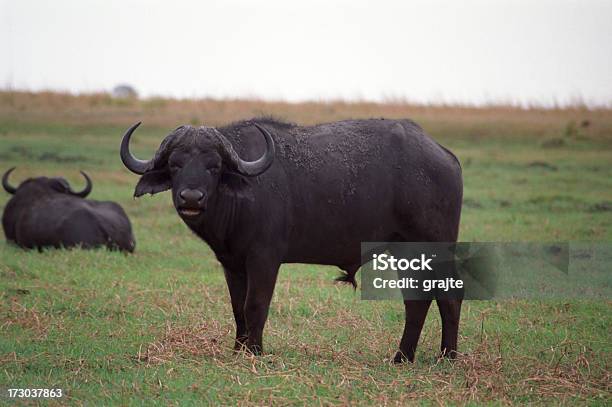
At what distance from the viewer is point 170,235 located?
44.9 feet

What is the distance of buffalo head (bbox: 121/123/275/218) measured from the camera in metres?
6.48

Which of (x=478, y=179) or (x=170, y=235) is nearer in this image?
(x=170, y=235)

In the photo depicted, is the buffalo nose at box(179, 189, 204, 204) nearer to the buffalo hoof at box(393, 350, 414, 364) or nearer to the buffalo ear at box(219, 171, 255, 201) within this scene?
the buffalo ear at box(219, 171, 255, 201)

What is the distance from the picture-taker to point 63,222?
12.0 metres

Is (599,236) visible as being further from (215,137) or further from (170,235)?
(215,137)

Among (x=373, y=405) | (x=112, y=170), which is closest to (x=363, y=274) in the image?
(x=373, y=405)

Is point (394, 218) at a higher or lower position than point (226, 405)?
higher

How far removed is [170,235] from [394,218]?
6.97 metres

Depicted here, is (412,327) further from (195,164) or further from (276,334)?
(195,164)

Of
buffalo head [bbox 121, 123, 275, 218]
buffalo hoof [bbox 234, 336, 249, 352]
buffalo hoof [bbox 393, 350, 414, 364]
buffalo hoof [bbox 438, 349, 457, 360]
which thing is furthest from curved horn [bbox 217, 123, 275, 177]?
buffalo hoof [bbox 438, 349, 457, 360]

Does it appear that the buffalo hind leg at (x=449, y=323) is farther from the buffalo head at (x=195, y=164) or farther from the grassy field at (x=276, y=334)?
the buffalo head at (x=195, y=164)

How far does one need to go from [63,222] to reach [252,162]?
5.87 meters

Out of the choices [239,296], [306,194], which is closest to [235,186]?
[306,194]

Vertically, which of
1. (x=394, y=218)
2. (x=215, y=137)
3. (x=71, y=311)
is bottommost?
(x=71, y=311)
